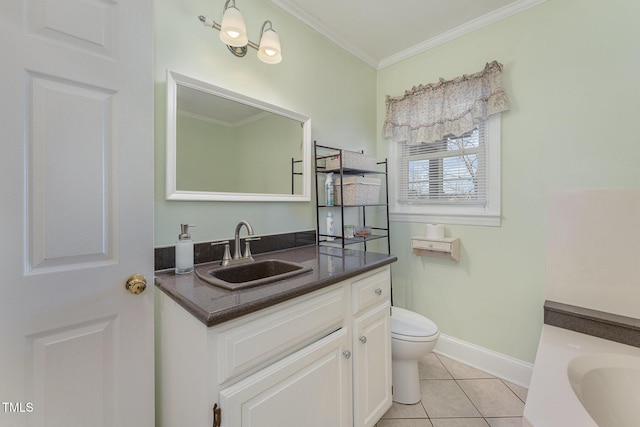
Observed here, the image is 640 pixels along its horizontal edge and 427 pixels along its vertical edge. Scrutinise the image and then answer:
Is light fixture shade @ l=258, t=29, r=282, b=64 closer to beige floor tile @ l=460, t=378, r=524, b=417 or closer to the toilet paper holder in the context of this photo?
the toilet paper holder

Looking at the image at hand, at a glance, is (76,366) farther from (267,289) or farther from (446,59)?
(446,59)

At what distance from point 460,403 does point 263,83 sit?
2305 millimetres

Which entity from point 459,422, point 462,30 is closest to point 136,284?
point 459,422

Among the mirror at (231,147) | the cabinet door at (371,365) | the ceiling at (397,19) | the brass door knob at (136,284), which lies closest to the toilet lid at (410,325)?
the cabinet door at (371,365)

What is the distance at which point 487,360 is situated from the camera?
1.89 metres

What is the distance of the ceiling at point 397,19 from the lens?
1727mm

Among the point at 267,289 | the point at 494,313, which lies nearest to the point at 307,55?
the point at 267,289

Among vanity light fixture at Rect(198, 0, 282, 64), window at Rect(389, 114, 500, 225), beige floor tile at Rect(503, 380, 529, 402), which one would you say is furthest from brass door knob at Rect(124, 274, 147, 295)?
beige floor tile at Rect(503, 380, 529, 402)

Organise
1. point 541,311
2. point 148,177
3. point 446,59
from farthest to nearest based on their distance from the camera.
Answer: point 446,59 → point 541,311 → point 148,177

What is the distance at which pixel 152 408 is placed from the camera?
1.06 meters

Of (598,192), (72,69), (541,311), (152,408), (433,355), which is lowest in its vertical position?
(433,355)

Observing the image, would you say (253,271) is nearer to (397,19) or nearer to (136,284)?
(136,284)

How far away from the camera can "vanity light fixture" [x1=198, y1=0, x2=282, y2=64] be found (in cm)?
125

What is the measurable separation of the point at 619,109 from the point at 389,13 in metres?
1.47
